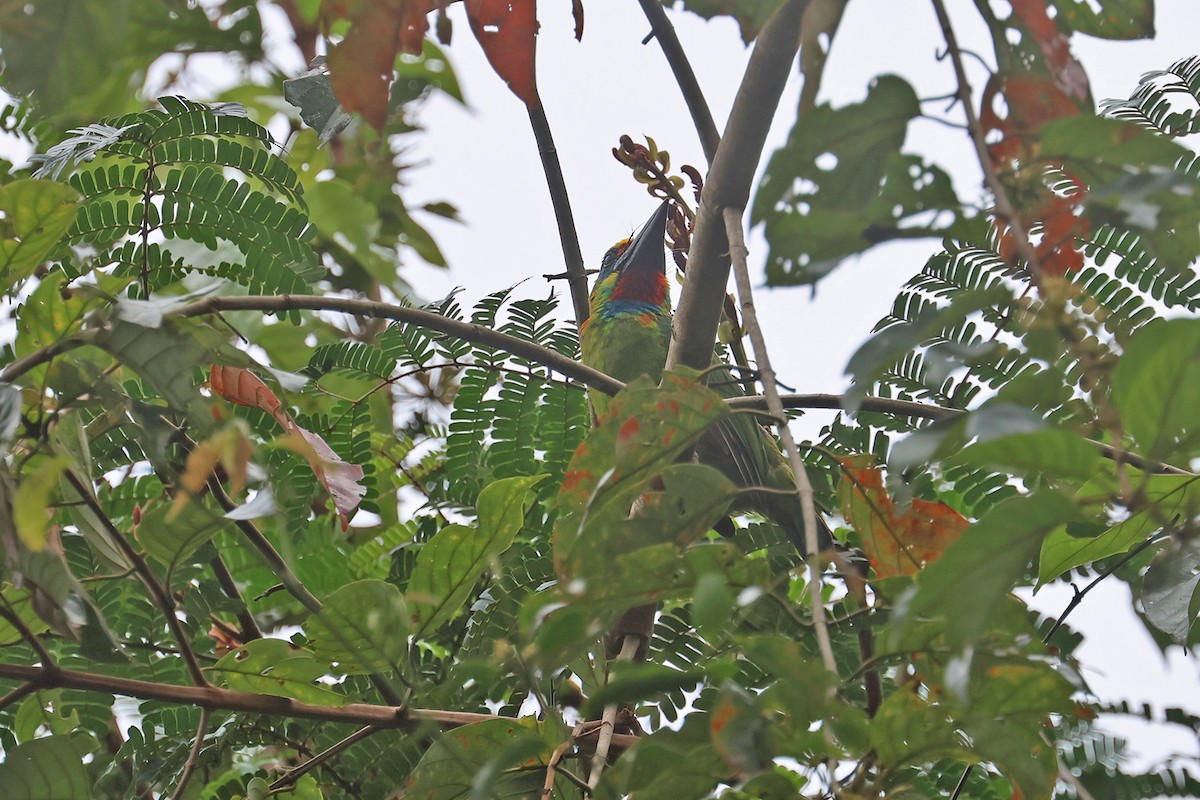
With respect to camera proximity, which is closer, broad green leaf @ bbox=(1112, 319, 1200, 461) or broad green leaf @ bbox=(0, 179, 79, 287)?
broad green leaf @ bbox=(1112, 319, 1200, 461)

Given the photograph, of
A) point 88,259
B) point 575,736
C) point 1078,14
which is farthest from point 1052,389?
point 88,259

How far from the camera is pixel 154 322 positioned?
0.94 m

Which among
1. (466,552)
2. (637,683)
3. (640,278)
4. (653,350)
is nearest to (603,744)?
(466,552)

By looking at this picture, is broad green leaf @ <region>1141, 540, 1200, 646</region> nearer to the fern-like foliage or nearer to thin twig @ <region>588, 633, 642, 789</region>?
thin twig @ <region>588, 633, 642, 789</region>

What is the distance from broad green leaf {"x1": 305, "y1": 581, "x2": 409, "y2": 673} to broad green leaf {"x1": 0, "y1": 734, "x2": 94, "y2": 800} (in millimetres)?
289

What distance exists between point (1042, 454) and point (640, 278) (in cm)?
298

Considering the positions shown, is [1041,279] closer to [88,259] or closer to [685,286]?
[685,286]

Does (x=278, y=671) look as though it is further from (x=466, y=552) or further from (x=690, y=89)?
(x=690, y=89)

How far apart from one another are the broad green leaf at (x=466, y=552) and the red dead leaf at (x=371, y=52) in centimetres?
48

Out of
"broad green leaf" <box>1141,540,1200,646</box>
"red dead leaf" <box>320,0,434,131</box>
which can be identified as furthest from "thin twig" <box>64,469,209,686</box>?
"broad green leaf" <box>1141,540,1200,646</box>

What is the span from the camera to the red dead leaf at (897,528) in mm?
1126

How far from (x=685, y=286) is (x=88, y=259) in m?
1.05

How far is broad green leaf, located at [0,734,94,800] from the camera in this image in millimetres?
1137

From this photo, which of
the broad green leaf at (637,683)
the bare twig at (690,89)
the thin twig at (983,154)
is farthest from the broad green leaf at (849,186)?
the bare twig at (690,89)
